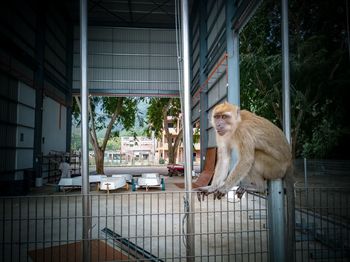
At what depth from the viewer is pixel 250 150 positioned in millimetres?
2906

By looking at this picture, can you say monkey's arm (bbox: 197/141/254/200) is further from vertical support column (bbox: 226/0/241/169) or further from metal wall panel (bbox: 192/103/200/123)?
metal wall panel (bbox: 192/103/200/123)

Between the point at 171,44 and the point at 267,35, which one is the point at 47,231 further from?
the point at 171,44

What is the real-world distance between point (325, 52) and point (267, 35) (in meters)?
4.65

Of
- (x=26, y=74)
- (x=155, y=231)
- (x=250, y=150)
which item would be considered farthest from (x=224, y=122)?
(x=26, y=74)

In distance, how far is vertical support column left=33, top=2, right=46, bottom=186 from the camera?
14180 millimetres

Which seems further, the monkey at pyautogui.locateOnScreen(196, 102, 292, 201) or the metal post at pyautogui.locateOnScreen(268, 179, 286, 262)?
the monkey at pyautogui.locateOnScreen(196, 102, 292, 201)

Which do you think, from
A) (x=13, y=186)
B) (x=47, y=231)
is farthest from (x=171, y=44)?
(x=47, y=231)

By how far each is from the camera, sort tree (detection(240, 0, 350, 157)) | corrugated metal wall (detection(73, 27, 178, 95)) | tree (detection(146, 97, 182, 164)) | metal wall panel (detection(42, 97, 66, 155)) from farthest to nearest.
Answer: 1. tree (detection(146, 97, 182, 164))
2. corrugated metal wall (detection(73, 27, 178, 95))
3. metal wall panel (detection(42, 97, 66, 155))
4. tree (detection(240, 0, 350, 157))

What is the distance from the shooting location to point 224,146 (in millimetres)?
3369

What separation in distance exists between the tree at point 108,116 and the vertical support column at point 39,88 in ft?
27.1

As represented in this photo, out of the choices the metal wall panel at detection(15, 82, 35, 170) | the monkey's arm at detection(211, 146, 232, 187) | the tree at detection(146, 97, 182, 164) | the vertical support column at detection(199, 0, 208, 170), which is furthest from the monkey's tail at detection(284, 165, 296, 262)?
the tree at detection(146, 97, 182, 164)

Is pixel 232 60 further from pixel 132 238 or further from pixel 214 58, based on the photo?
pixel 132 238

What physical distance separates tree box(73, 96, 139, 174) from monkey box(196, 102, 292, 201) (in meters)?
20.9

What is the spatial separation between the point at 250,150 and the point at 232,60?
7.20 metres
